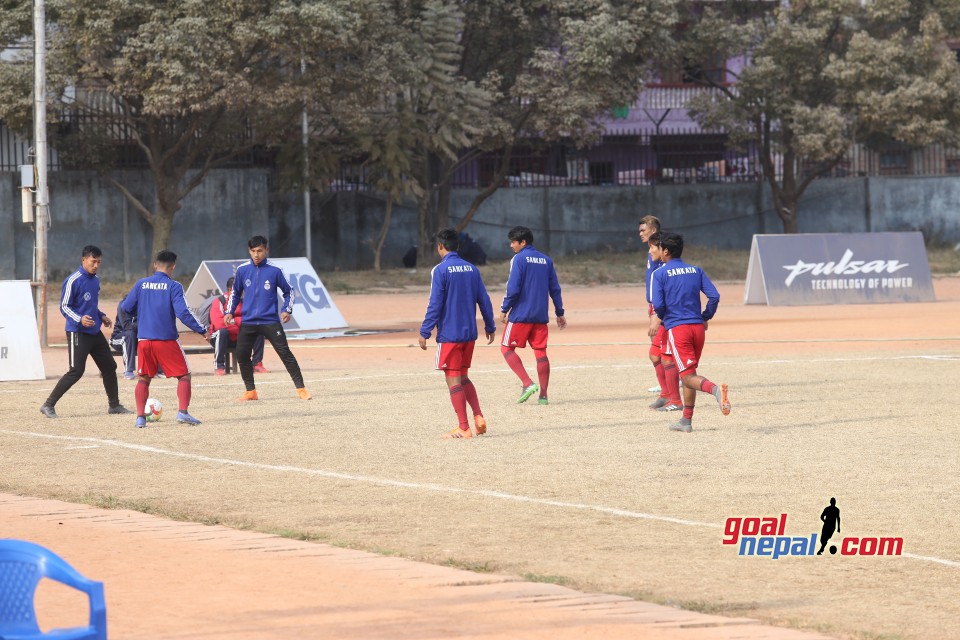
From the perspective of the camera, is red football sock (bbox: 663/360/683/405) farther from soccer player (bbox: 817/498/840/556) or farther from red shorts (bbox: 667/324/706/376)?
soccer player (bbox: 817/498/840/556)

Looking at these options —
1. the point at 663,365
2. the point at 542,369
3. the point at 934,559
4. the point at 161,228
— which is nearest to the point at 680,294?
the point at 663,365

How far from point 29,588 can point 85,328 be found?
11071 mm

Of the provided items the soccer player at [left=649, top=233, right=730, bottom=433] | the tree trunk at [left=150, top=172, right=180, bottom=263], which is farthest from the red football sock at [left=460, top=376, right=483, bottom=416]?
the tree trunk at [left=150, top=172, right=180, bottom=263]

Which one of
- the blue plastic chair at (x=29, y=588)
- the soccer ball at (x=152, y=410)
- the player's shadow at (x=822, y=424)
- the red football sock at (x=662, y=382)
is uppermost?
the blue plastic chair at (x=29, y=588)

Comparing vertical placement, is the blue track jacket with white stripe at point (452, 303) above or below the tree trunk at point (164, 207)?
below

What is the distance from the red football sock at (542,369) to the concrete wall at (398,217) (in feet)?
72.5

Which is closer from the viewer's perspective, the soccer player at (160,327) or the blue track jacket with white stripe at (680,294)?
the blue track jacket with white stripe at (680,294)

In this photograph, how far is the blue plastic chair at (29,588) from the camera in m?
4.81

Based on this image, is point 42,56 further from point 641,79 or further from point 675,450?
point 641,79

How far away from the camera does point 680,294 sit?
44.5 ft

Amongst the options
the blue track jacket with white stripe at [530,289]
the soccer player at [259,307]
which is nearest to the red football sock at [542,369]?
the blue track jacket with white stripe at [530,289]

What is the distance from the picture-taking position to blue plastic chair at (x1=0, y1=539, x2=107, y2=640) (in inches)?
189

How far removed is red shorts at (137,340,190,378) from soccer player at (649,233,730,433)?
4.51 m

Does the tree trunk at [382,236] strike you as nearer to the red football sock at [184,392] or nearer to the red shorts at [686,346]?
the red football sock at [184,392]
